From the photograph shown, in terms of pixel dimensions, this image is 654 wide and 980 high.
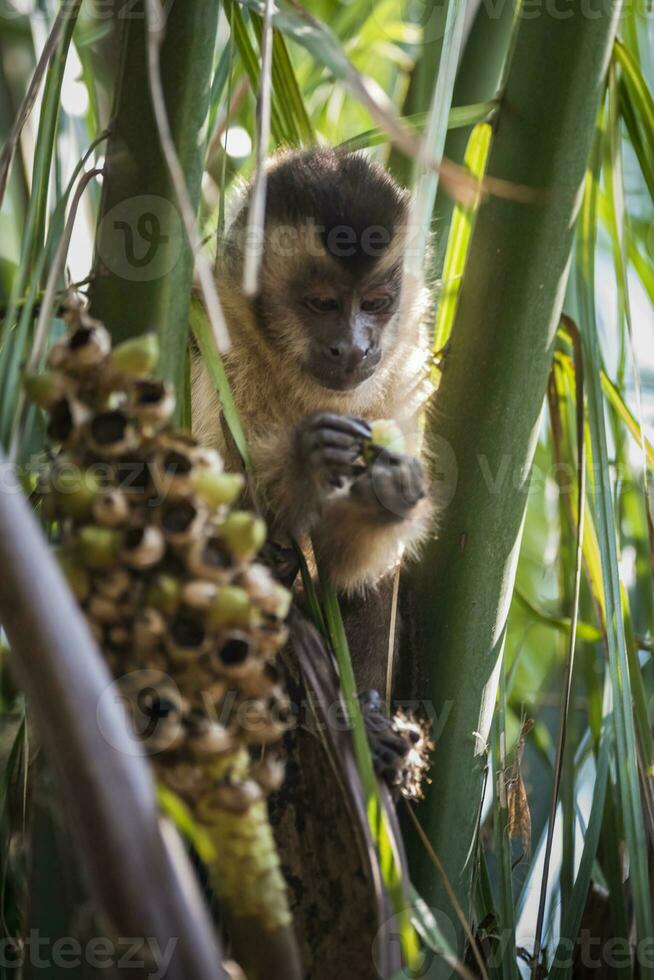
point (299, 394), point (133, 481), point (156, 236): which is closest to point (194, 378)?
point (299, 394)

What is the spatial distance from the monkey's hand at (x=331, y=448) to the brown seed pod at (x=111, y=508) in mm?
1063

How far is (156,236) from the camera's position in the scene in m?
1.35

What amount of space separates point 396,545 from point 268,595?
4.25ft

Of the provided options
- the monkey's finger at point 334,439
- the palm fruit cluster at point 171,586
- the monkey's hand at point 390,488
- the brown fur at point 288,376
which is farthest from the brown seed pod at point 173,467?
the brown fur at point 288,376

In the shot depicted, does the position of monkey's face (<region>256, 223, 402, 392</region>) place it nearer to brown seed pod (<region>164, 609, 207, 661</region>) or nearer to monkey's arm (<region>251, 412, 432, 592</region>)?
monkey's arm (<region>251, 412, 432, 592</region>)

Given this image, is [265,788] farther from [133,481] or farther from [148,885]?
[133,481]

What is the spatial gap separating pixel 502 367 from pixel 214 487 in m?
0.98

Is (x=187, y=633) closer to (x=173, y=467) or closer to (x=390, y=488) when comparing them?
(x=173, y=467)

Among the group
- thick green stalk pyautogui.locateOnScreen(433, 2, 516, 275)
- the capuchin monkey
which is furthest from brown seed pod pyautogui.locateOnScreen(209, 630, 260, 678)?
thick green stalk pyautogui.locateOnScreen(433, 2, 516, 275)

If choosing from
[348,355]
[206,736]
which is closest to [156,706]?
[206,736]

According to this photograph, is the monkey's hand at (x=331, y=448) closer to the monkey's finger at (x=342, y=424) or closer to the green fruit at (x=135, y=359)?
the monkey's finger at (x=342, y=424)

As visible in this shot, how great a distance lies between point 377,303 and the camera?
2.91 metres

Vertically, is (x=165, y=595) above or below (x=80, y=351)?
below

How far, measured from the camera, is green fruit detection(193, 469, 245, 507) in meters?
0.82
